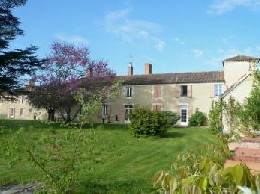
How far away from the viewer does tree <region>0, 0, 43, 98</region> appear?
95.0ft

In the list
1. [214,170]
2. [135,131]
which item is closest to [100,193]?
[214,170]

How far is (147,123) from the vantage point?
2316cm

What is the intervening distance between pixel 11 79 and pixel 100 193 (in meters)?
22.4

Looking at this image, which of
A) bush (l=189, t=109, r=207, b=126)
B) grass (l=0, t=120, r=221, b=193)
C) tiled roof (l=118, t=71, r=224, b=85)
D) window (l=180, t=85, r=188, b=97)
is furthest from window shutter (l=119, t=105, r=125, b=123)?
grass (l=0, t=120, r=221, b=193)

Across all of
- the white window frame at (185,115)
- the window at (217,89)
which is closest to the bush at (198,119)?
the white window frame at (185,115)

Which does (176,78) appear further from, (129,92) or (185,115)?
(129,92)

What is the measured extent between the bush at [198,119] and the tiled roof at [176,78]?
451 cm

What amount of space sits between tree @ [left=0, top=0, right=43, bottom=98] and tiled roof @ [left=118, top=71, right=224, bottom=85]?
21.9m

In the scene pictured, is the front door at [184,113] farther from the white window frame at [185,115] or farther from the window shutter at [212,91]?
the window shutter at [212,91]

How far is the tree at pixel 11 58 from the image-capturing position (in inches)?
1140

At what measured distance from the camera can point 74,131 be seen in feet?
22.5

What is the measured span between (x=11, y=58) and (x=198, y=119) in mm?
22867

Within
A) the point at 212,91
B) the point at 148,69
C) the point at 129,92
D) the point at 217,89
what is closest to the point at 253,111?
A: the point at 217,89

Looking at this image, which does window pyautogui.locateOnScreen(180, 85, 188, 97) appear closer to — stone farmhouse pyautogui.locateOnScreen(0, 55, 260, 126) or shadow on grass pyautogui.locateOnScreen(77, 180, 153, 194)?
stone farmhouse pyautogui.locateOnScreen(0, 55, 260, 126)
